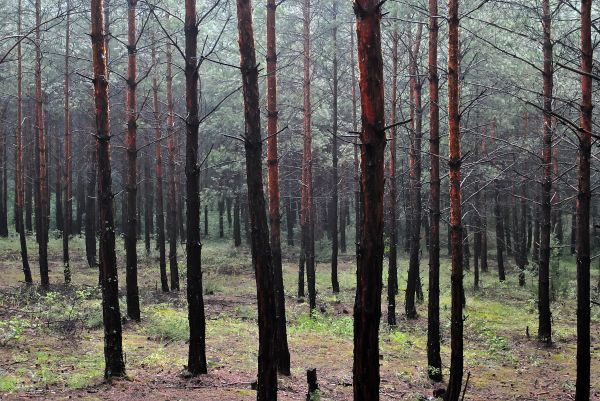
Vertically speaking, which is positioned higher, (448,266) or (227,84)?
(227,84)

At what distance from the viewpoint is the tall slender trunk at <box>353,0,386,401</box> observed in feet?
17.2

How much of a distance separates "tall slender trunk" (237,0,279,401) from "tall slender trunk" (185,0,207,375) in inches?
53.2

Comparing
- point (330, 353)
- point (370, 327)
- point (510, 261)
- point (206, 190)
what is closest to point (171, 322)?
point (330, 353)

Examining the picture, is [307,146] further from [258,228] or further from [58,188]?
[58,188]

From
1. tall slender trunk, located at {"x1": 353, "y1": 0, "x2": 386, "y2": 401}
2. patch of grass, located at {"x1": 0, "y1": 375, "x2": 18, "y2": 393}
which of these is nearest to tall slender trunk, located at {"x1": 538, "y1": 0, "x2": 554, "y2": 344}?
tall slender trunk, located at {"x1": 353, "y1": 0, "x2": 386, "y2": 401}

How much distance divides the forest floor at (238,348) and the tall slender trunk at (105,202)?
2.04ft

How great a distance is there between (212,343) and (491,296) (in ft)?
51.3

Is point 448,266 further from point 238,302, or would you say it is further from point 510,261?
point 238,302

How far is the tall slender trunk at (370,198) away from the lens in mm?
5246

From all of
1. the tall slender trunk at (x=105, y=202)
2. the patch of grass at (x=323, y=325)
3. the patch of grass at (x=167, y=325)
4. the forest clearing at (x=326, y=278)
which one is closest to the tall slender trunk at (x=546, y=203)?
the forest clearing at (x=326, y=278)

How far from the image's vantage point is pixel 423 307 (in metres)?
21.4

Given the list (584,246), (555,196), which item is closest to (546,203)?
Answer: (584,246)

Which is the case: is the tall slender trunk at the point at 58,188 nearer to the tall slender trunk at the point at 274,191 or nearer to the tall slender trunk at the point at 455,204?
the tall slender trunk at the point at 274,191

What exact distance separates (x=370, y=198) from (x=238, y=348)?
8647 millimetres
